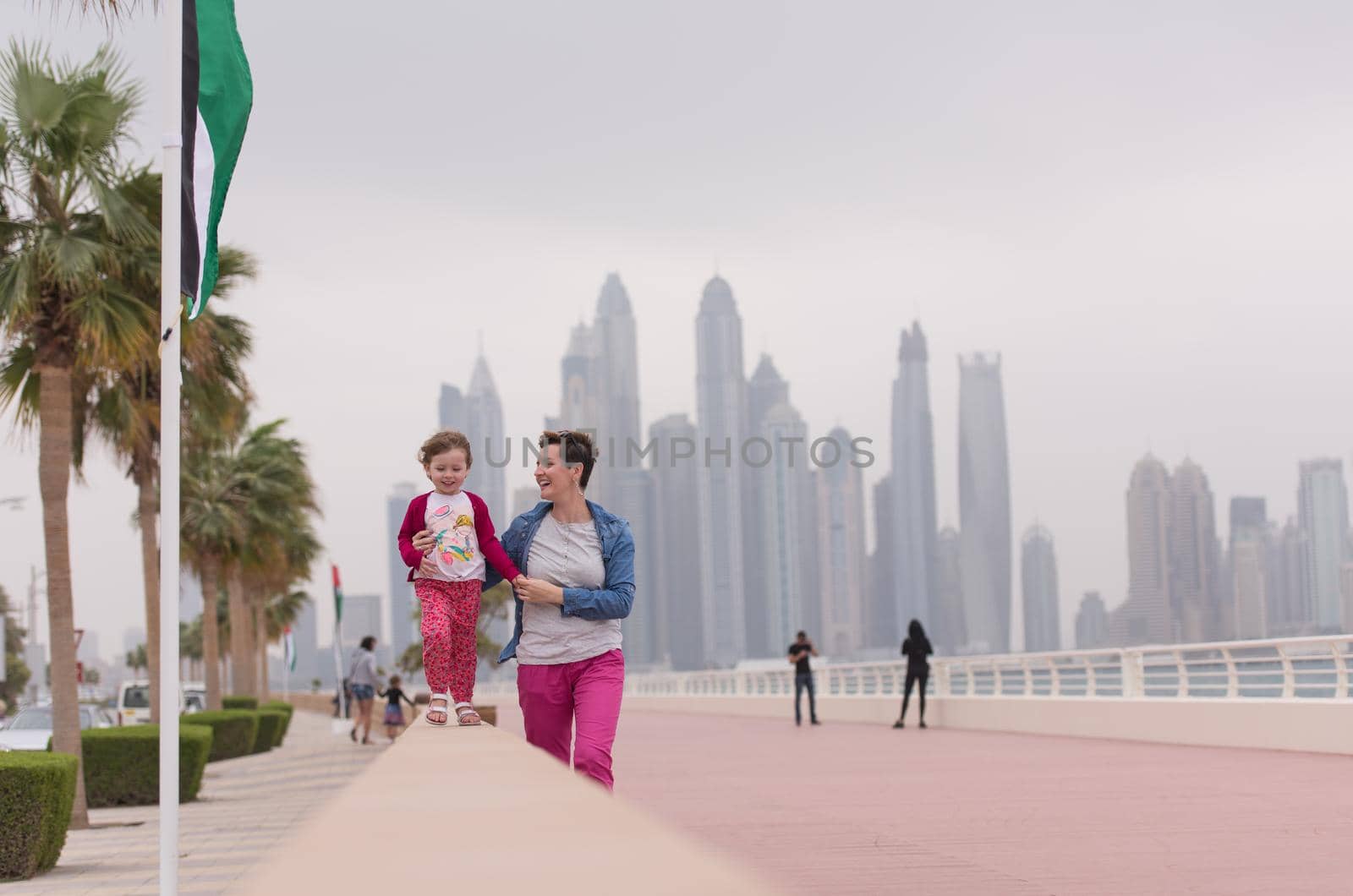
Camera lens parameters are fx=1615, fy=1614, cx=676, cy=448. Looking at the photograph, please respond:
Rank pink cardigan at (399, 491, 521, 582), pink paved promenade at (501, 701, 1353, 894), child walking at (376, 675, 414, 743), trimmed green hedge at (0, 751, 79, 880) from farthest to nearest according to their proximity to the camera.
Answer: child walking at (376, 675, 414, 743) → trimmed green hedge at (0, 751, 79, 880) → pink paved promenade at (501, 701, 1353, 894) → pink cardigan at (399, 491, 521, 582)

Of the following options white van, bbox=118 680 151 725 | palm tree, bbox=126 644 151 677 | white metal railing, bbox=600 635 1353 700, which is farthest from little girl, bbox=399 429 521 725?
palm tree, bbox=126 644 151 677

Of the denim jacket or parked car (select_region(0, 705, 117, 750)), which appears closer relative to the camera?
the denim jacket

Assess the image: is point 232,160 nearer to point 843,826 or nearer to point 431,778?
point 843,826

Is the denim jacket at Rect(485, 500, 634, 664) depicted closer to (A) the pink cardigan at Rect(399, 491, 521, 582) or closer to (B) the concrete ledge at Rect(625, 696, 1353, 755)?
(A) the pink cardigan at Rect(399, 491, 521, 582)

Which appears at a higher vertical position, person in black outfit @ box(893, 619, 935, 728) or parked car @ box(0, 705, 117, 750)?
person in black outfit @ box(893, 619, 935, 728)

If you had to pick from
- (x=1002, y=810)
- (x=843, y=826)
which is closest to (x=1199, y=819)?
(x=1002, y=810)

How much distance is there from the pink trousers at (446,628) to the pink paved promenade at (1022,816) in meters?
1.95

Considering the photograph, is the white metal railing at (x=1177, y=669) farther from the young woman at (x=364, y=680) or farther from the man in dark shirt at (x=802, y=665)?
the young woman at (x=364, y=680)

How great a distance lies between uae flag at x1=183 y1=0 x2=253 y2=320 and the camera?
902 cm

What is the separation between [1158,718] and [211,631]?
20975 millimetres

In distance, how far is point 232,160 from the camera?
9.27 meters

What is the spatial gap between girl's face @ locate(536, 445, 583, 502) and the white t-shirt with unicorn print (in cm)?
42

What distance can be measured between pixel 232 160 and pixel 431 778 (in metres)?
6.95

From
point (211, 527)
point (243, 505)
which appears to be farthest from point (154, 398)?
point (243, 505)
